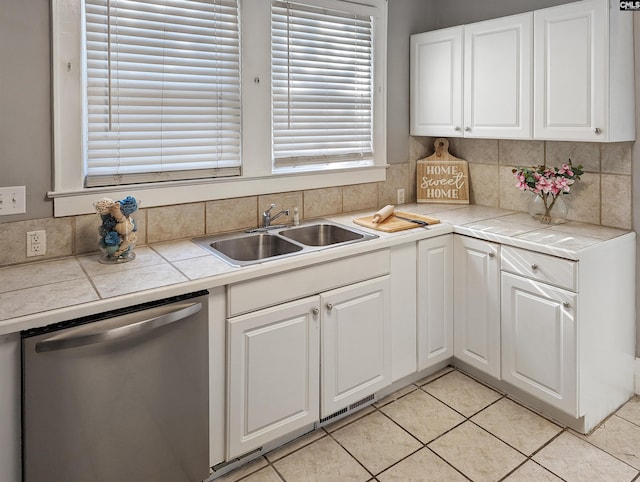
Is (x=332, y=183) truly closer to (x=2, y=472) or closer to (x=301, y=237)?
(x=301, y=237)

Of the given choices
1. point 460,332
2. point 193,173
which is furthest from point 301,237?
point 460,332

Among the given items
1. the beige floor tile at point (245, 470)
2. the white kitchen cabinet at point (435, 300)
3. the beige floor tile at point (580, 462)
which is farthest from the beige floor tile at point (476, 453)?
the beige floor tile at point (245, 470)

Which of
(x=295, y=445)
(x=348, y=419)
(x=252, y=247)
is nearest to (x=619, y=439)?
(x=348, y=419)

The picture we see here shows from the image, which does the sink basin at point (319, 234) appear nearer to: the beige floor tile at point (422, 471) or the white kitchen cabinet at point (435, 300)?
the white kitchen cabinet at point (435, 300)

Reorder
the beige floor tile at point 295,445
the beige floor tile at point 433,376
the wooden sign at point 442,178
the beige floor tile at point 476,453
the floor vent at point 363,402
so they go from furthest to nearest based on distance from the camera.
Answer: the wooden sign at point 442,178 → the beige floor tile at point 433,376 → the floor vent at point 363,402 → the beige floor tile at point 295,445 → the beige floor tile at point 476,453

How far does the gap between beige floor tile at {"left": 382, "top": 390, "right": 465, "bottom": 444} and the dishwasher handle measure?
49.2 inches

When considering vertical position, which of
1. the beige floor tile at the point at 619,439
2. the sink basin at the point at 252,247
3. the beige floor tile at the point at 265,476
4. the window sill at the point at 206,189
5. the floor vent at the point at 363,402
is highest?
the window sill at the point at 206,189

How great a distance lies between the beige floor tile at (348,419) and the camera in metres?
2.38

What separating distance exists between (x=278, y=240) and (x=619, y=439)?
73.9 inches

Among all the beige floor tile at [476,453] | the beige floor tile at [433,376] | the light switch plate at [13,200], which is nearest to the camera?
the light switch plate at [13,200]

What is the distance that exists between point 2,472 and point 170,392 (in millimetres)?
539

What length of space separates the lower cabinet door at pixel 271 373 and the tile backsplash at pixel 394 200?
0.71 meters

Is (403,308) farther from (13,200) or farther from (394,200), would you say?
(13,200)

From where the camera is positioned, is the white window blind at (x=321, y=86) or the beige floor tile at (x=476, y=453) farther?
the white window blind at (x=321, y=86)
